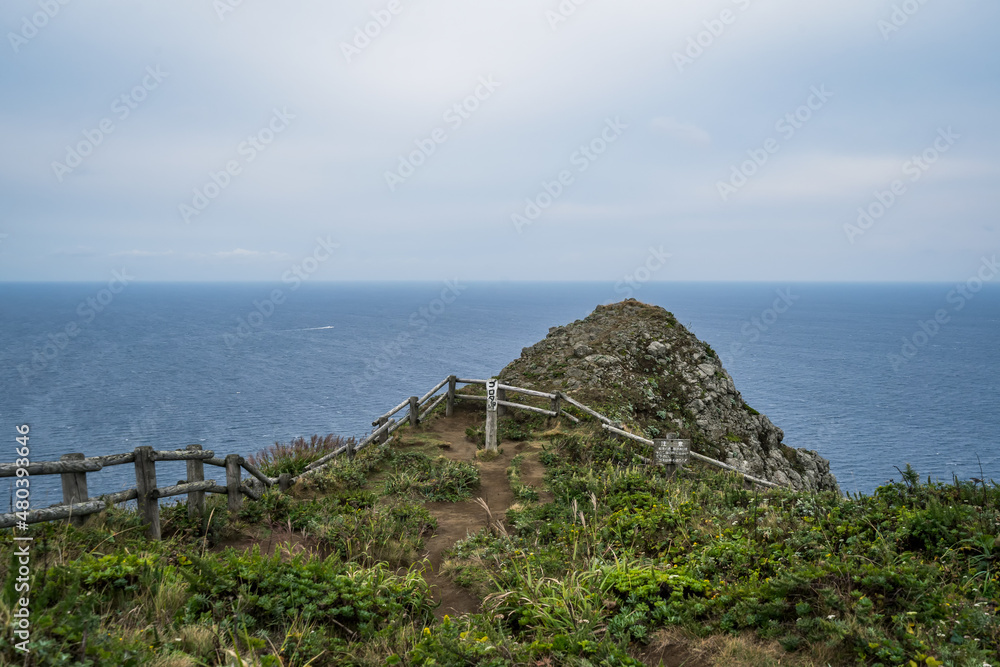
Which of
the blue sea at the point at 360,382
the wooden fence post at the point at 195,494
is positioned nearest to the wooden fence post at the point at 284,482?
the wooden fence post at the point at 195,494

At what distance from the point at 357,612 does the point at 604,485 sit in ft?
18.6

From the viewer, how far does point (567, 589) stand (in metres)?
6.22

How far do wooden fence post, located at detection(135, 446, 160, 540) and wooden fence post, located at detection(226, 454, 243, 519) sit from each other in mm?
1245

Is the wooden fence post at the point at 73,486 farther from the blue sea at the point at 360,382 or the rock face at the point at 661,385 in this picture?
the rock face at the point at 661,385

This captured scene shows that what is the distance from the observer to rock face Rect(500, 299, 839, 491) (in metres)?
16.9

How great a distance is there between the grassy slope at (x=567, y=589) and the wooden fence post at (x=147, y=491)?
0.20m

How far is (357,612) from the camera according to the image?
5859mm

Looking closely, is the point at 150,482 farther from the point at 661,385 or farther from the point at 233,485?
the point at 661,385

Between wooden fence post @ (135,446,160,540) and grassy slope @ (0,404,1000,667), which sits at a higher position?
wooden fence post @ (135,446,160,540)

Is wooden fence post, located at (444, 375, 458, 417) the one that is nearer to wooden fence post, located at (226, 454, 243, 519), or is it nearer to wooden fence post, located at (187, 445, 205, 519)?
wooden fence post, located at (226, 454, 243, 519)

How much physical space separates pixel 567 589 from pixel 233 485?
222 inches

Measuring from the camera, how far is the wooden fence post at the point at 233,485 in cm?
890

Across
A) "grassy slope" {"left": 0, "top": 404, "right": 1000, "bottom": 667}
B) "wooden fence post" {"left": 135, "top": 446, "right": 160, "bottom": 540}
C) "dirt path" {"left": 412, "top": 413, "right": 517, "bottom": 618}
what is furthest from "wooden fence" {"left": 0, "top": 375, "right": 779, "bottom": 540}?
"dirt path" {"left": 412, "top": 413, "right": 517, "bottom": 618}

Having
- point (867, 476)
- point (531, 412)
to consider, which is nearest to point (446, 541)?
point (531, 412)
